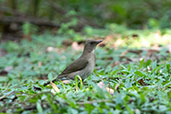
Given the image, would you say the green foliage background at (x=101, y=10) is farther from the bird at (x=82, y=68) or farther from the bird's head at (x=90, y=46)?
the bird at (x=82, y=68)

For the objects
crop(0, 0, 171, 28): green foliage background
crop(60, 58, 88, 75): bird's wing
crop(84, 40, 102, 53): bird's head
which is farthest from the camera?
crop(0, 0, 171, 28): green foliage background

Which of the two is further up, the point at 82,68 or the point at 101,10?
the point at 101,10

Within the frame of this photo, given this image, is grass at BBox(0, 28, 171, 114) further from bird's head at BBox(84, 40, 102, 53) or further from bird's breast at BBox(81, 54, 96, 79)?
bird's head at BBox(84, 40, 102, 53)

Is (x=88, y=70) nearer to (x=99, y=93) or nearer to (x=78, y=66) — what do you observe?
(x=78, y=66)

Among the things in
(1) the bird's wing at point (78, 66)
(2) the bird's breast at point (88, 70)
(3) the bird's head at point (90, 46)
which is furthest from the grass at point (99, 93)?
(3) the bird's head at point (90, 46)

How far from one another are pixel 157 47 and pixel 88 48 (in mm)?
3058

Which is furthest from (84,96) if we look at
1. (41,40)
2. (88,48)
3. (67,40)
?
(41,40)

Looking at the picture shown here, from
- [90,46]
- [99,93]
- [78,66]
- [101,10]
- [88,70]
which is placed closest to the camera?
[99,93]

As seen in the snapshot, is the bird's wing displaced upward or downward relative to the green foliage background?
downward

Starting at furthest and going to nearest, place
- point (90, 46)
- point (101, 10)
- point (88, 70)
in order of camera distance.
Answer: point (101, 10) < point (90, 46) < point (88, 70)

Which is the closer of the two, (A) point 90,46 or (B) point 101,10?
(A) point 90,46

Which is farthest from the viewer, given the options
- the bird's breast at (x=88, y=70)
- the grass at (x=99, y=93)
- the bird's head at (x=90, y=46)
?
the bird's head at (x=90, y=46)

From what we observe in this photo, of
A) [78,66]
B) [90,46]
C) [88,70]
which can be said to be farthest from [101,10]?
[88,70]

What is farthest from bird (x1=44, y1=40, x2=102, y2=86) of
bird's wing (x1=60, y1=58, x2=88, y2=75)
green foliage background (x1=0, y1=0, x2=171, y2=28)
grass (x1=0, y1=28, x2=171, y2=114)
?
green foliage background (x1=0, y1=0, x2=171, y2=28)
